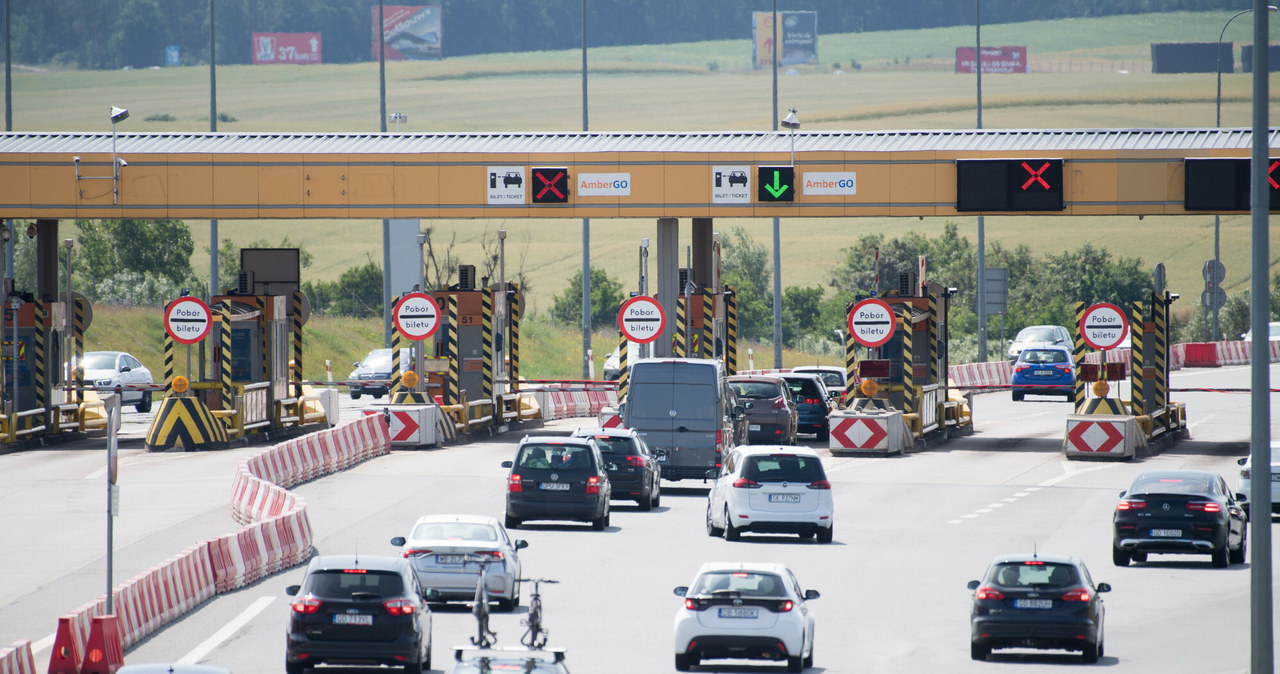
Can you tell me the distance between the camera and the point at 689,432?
100ft

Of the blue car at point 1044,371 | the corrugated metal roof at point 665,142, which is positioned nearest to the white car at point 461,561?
the corrugated metal roof at point 665,142

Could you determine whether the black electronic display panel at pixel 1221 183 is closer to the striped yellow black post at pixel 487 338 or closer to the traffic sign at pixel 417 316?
the striped yellow black post at pixel 487 338

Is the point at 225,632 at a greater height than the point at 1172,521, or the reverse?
the point at 1172,521

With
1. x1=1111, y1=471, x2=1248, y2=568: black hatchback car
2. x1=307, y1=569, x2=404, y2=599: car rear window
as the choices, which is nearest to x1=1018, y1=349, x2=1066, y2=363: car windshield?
x1=1111, y1=471, x2=1248, y2=568: black hatchback car

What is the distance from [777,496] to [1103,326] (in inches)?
538

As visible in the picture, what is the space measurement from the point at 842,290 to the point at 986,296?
38864 millimetres

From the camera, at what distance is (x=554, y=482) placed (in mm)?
25453

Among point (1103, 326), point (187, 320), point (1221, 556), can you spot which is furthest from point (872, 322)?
point (1221, 556)

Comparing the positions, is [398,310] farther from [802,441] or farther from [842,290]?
[842,290]

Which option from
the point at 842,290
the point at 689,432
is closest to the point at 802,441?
the point at 689,432

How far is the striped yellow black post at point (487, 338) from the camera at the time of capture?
4078cm

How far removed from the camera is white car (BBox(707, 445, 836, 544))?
24.7 metres

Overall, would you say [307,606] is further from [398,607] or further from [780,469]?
[780,469]

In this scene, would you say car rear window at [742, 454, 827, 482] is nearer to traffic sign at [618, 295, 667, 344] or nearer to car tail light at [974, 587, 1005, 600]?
car tail light at [974, 587, 1005, 600]
